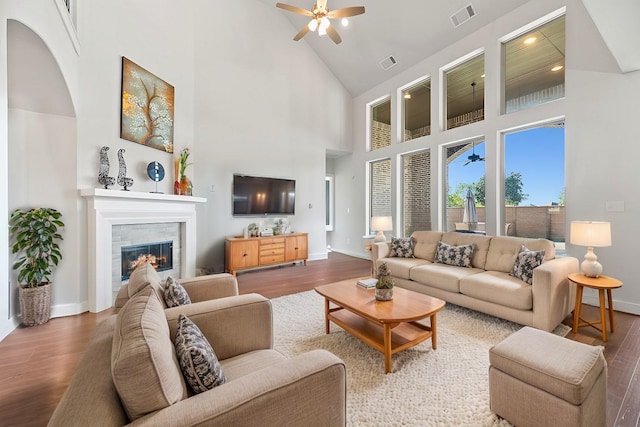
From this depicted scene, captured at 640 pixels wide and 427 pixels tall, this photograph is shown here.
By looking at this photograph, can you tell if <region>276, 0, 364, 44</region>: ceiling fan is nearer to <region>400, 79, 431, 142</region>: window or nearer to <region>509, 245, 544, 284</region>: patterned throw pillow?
<region>400, 79, 431, 142</region>: window

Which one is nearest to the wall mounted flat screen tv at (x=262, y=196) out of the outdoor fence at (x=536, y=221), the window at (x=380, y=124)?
the window at (x=380, y=124)

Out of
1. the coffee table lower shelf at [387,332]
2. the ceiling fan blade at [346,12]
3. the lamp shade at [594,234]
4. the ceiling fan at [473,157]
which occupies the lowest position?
the coffee table lower shelf at [387,332]

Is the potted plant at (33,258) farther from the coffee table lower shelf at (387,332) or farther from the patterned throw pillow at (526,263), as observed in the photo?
the patterned throw pillow at (526,263)

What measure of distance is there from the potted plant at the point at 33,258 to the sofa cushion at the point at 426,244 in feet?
15.1

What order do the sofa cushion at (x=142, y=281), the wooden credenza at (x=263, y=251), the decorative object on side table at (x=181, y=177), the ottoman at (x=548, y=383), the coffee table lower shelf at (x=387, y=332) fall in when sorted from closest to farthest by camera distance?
the ottoman at (x=548, y=383) < the sofa cushion at (x=142, y=281) < the coffee table lower shelf at (x=387, y=332) < the decorative object on side table at (x=181, y=177) < the wooden credenza at (x=263, y=251)

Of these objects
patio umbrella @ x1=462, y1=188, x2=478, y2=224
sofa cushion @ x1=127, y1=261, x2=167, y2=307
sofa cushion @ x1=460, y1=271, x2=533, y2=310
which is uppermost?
patio umbrella @ x1=462, y1=188, x2=478, y2=224

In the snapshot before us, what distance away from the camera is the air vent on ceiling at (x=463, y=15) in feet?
14.1

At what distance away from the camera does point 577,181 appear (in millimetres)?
3521

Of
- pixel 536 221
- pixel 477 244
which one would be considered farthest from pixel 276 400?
pixel 536 221

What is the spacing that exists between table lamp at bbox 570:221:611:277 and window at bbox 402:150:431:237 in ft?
9.28

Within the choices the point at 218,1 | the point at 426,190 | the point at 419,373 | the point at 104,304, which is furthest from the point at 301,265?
the point at 218,1

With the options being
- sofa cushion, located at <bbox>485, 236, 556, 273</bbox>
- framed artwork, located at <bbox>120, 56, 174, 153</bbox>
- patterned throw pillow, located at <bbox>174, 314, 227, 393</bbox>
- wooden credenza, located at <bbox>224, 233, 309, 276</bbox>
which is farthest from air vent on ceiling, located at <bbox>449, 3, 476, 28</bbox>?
patterned throw pillow, located at <bbox>174, 314, 227, 393</bbox>

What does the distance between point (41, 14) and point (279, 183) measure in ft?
13.4

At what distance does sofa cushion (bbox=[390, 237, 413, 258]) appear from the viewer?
14.0 ft
